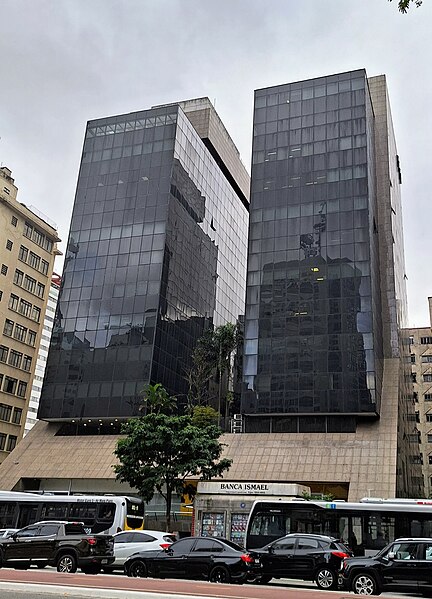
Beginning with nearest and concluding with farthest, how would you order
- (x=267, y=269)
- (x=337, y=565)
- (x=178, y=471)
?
(x=337, y=565), (x=178, y=471), (x=267, y=269)

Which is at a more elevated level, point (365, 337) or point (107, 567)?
point (365, 337)

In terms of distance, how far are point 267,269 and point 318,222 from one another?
7508mm

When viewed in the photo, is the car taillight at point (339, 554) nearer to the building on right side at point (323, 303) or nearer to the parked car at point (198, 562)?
the parked car at point (198, 562)

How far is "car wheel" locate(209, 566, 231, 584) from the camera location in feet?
69.3

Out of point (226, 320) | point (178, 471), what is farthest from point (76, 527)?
point (226, 320)

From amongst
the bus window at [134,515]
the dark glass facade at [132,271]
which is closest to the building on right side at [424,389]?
the dark glass facade at [132,271]

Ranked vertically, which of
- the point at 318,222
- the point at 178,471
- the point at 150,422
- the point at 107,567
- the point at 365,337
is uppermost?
the point at 318,222

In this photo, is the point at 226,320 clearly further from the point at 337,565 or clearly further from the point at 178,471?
the point at 337,565

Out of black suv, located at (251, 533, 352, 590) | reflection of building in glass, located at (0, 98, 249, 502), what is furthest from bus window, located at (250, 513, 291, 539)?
reflection of building in glass, located at (0, 98, 249, 502)

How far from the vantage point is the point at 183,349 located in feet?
236

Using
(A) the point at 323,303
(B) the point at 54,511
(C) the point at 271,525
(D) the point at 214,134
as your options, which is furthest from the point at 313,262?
(D) the point at 214,134

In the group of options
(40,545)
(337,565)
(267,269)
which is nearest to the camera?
(337,565)

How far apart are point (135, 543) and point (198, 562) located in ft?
19.3

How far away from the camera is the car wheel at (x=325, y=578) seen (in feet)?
71.3
